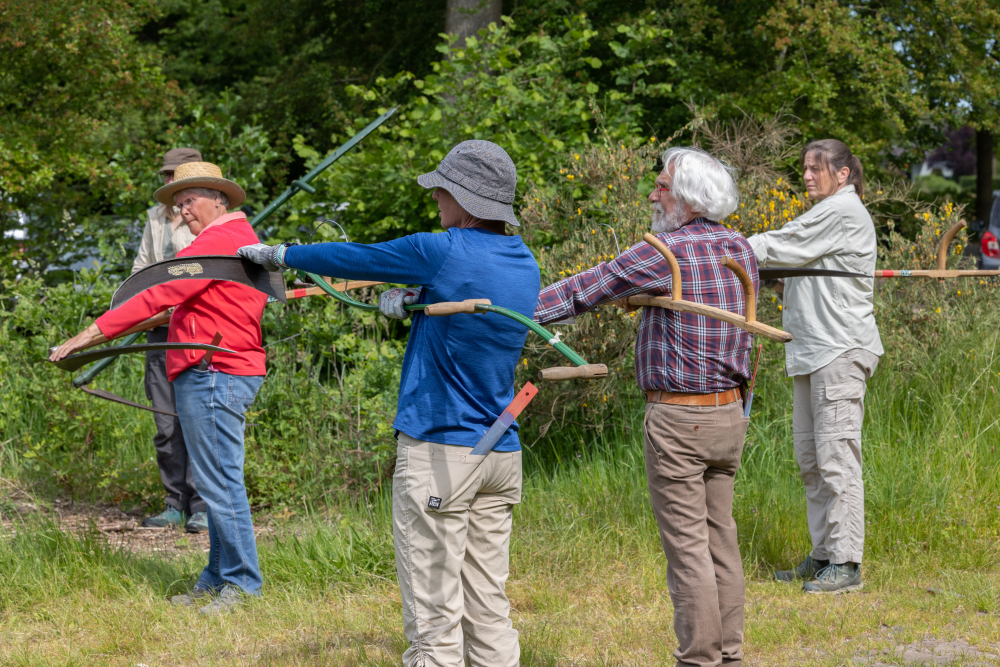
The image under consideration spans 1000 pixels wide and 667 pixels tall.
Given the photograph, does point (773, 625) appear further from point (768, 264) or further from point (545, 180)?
point (545, 180)

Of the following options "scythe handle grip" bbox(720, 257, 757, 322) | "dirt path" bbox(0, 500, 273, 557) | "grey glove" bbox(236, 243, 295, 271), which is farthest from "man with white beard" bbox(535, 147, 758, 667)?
"dirt path" bbox(0, 500, 273, 557)

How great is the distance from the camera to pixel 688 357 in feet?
10.9

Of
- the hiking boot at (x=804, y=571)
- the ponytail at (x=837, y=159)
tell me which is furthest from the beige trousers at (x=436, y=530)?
the ponytail at (x=837, y=159)

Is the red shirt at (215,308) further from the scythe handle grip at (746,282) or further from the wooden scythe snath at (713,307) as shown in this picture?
the scythe handle grip at (746,282)

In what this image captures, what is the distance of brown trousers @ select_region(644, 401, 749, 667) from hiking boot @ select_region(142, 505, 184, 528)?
364 cm

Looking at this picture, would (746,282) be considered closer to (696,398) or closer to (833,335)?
(696,398)

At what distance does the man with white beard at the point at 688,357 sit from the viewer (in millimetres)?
3285

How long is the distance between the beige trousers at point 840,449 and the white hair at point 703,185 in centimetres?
162

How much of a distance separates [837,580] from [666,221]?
2.17m

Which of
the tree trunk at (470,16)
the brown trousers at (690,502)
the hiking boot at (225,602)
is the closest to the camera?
the brown trousers at (690,502)

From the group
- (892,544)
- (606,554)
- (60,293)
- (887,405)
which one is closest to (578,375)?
(606,554)

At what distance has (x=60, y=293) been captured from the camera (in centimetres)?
711

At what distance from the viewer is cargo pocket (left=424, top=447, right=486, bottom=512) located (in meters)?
3.01

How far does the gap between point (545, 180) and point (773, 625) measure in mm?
4006
